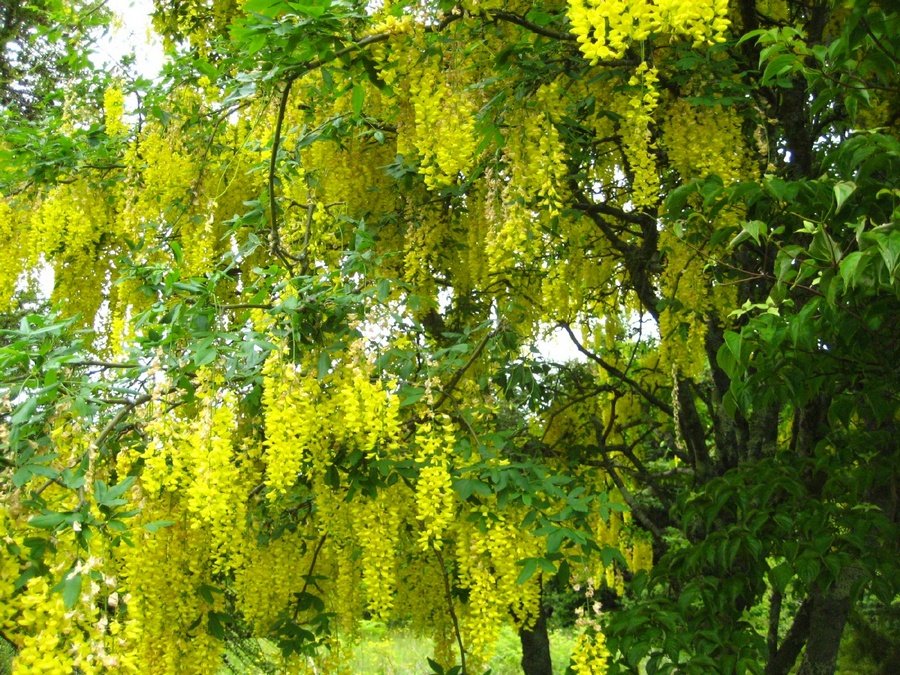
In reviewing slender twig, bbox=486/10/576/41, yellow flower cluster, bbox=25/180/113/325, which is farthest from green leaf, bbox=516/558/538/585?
yellow flower cluster, bbox=25/180/113/325

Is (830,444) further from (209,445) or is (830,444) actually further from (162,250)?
(162,250)

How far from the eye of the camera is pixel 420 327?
359 centimetres

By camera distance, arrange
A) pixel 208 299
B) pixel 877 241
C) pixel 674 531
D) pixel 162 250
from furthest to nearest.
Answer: pixel 674 531, pixel 162 250, pixel 208 299, pixel 877 241

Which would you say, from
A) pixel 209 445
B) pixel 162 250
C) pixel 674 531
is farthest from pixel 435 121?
pixel 674 531

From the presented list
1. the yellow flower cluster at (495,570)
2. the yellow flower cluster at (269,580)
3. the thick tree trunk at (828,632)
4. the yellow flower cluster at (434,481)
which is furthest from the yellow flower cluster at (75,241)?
the thick tree trunk at (828,632)

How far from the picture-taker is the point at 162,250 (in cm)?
416

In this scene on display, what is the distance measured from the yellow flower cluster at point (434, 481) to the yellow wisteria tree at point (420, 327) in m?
0.01

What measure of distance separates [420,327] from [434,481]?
80 cm

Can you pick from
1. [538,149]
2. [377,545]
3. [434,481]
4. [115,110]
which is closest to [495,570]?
[377,545]

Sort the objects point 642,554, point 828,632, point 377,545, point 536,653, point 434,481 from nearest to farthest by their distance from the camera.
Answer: point 434,481, point 377,545, point 828,632, point 536,653, point 642,554

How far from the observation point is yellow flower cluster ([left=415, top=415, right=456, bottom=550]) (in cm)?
298

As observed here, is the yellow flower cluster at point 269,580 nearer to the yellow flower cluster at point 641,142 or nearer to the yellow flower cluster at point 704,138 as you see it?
the yellow flower cluster at point 641,142

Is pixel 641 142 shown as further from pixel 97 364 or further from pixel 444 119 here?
pixel 97 364

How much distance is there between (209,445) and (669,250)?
2.52m
